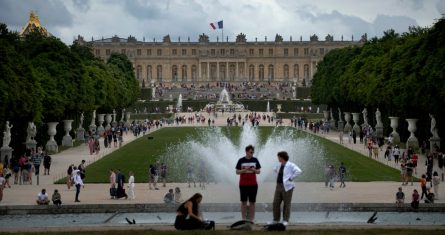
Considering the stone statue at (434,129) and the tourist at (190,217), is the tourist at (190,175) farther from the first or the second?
the stone statue at (434,129)

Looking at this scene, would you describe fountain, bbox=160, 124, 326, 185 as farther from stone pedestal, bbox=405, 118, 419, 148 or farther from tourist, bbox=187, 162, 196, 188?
stone pedestal, bbox=405, 118, 419, 148

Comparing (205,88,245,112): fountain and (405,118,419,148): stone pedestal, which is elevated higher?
(205,88,245,112): fountain

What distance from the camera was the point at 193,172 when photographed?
3731 centimetres

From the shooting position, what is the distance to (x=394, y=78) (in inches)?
2389

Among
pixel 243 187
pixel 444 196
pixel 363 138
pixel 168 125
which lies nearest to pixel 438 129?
pixel 363 138

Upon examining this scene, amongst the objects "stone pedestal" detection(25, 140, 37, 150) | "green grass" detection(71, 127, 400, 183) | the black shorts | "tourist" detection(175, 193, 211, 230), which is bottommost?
"tourist" detection(175, 193, 211, 230)

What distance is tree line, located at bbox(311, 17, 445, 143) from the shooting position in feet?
167

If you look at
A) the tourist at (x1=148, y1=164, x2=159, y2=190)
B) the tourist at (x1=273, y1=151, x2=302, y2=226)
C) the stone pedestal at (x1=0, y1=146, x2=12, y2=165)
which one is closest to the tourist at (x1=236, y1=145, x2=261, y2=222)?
the tourist at (x1=273, y1=151, x2=302, y2=226)

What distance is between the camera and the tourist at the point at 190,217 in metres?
19.9

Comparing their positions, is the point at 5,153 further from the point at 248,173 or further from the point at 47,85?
the point at 248,173

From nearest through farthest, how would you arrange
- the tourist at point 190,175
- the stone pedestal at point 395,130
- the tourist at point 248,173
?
the tourist at point 248,173
the tourist at point 190,175
the stone pedestal at point 395,130

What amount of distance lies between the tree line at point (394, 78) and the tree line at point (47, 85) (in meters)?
19.3

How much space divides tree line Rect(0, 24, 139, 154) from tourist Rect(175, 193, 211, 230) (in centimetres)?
2478

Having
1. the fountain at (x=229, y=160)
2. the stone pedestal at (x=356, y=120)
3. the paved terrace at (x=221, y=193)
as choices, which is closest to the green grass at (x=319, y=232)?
the paved terrace at (x=221, y=193)
